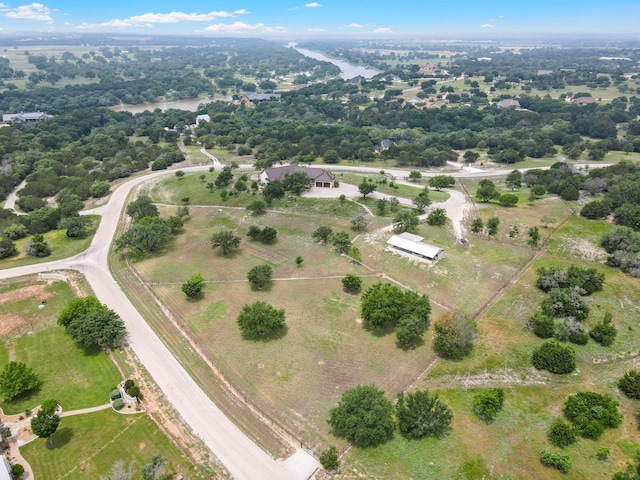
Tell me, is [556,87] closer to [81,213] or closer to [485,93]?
[485,93]

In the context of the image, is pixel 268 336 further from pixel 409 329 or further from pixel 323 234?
pixel 323 234

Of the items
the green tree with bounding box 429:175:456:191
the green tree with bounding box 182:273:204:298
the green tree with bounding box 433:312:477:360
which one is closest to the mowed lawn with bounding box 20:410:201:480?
the green tree with bounding box 182:273:204:298

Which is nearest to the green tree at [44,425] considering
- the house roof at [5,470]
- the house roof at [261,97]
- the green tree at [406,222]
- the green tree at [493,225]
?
the house roof at [5,470]

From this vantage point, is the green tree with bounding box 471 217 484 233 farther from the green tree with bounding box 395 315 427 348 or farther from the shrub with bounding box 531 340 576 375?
the green tree with bounding box 395 315 427 348

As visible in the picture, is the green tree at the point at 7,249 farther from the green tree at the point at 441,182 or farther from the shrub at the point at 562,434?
the green tree at the point at 441,182

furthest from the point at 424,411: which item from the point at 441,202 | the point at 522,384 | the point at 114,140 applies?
the point at 114,140

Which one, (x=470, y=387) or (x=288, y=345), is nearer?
(x=470, y=387)

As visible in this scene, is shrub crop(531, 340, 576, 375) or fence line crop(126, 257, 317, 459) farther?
shrub crop(531, 340, 576, 375)
